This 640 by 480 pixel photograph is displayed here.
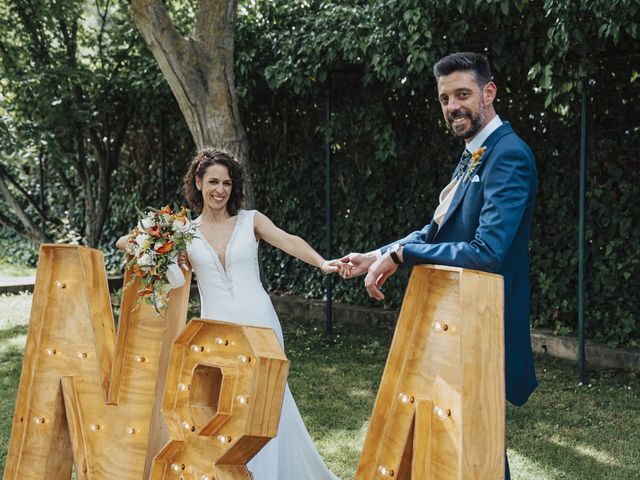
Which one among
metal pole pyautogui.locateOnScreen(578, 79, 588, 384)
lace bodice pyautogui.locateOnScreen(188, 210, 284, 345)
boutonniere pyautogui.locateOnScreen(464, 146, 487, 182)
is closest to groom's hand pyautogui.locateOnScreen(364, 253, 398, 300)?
boutonniere pyautogui.locateOnScreen(464, 146, 487, 182)

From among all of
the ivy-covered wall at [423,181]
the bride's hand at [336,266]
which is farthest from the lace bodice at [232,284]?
the ivy-covered wall at [423,181]

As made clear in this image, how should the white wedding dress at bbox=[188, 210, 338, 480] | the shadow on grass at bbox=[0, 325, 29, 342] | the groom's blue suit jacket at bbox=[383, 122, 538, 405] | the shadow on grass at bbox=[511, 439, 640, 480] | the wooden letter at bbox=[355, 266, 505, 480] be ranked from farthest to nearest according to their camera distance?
the shadow on grass at bbox=[0, 325, 29, 342]
the shadow on grass at bbox=[511, 439, 640, 480]
the white wedding dress at bbox=[188, 210, 338, 480]
the groom's blue suit jacket at bbox=[383, 122, 538, 405]
the wooden letter at bbox=[355, 266, 505, 480]

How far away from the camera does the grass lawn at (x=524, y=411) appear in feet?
15.7

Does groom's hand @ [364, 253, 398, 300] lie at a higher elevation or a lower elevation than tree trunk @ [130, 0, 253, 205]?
lower

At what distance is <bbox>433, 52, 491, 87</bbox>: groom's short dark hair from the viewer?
2.84m

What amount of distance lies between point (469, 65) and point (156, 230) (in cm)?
173

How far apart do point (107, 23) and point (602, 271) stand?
8204 mm

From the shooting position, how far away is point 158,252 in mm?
3627

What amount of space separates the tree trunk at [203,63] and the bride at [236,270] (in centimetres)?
250

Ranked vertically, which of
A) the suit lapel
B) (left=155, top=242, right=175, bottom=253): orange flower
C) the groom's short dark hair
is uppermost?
the groom's short dark hair

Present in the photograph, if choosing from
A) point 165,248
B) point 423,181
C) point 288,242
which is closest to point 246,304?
point 288,242

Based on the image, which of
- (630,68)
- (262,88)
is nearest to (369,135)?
(262,88)

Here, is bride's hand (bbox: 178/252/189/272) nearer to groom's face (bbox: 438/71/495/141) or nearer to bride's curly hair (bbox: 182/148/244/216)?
bride's curly hair (bbox: 182/148/244/216)

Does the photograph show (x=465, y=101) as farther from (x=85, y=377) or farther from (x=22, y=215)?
(x=22, y=215)
